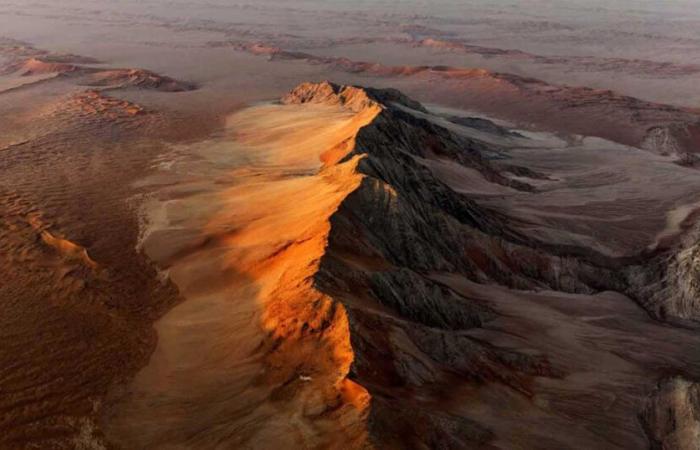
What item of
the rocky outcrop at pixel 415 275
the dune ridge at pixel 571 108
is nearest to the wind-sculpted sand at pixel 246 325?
the rocky outcrop at pixel 415 275

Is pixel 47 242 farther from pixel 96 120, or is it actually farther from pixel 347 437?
pixel 96 120

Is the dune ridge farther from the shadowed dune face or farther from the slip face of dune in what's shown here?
the slip face of dune

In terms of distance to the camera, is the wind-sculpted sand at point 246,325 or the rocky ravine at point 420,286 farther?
the rocky ravine at point 420,286

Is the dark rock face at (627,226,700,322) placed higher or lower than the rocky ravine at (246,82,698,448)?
lower

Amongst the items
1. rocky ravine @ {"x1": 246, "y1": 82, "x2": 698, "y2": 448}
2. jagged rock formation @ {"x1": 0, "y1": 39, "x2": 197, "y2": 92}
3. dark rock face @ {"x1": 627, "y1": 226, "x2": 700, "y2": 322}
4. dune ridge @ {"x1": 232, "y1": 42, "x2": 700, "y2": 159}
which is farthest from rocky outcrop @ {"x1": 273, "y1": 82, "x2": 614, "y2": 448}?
jagged rock formation @ {"x1": 0, "y1": 39, "x2": 197, "y2": 92}

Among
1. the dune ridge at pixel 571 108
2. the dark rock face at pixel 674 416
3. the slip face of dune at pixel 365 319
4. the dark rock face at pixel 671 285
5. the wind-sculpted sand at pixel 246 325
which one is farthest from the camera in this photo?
the dune ridge at pixel 571 108

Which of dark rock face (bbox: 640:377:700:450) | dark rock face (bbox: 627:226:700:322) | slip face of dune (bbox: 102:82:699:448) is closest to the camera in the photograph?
slip face of dune (bbox: 102:82:699:448)

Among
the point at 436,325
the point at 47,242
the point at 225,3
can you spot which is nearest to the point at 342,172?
the point at 436,325

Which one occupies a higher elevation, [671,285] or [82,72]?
[82,72]

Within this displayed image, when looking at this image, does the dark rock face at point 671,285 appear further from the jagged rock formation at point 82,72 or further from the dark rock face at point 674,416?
the jagged rock formation at point 82,72

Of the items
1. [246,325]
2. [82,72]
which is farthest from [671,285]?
[82,72]

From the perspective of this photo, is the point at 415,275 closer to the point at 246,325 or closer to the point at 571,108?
the point at 246,325
